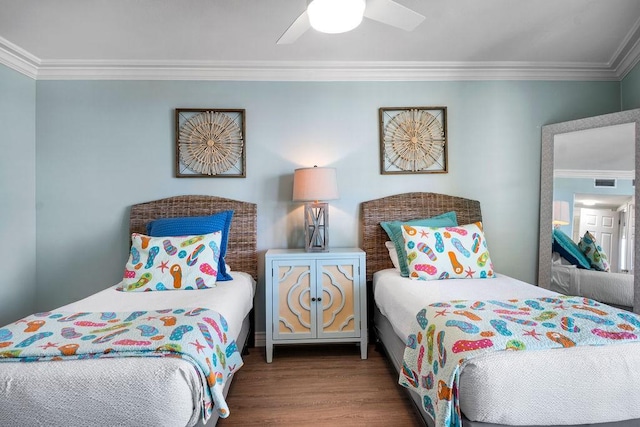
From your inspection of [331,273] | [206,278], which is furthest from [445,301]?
[206,278]

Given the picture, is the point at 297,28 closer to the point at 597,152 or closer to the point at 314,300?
the point at 314,300

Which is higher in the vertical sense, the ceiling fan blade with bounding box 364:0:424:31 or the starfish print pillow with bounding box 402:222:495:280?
the ceiling fan blade with bounding box 364:0:424:31

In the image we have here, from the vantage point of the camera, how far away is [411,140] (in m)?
2.99

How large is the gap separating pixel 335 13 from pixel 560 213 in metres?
2.46

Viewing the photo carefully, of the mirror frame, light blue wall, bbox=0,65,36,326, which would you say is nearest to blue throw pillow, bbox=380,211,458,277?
Result: the mirror frame

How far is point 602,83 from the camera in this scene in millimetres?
3057

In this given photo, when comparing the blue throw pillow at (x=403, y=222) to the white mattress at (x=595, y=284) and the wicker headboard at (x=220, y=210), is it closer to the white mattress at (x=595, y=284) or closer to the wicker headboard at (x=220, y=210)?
the white mattress at (x=595, y=284)

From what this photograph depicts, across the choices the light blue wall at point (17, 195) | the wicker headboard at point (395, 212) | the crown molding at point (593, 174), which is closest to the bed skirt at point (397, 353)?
the wicker headboard at point (395, 212)

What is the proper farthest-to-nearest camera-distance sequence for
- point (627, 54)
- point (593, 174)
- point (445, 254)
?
point (627, 54) < point (593, 174) < point (445, 254)

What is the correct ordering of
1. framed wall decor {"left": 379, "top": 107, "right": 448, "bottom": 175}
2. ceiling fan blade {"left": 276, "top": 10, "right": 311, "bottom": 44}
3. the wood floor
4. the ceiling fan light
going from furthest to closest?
framed wall decor {"left": 379, "top": 107, "right": 448, "bottom": 175} < the wood floor < ceiling fan blade {"left": 276, "top": 10, "right": 311, "bottom": 44} < the ceiling fan light

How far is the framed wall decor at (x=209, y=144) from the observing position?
2.91 metres

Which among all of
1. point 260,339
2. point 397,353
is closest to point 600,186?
point 397,353

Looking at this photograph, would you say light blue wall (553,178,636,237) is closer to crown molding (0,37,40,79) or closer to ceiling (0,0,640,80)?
ceiling (0,0,640,80)

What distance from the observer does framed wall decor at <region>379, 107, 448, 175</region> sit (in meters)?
2.99
